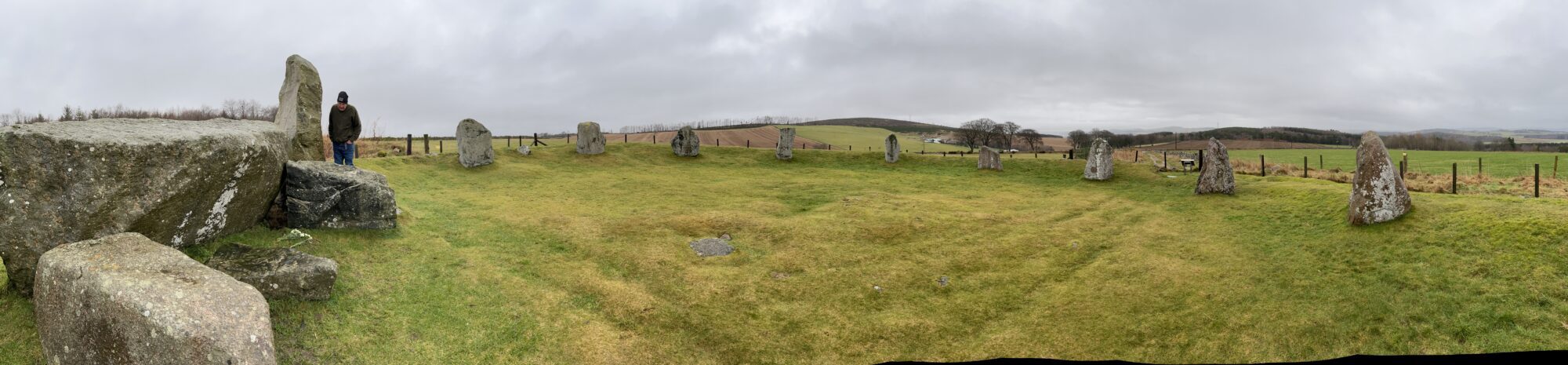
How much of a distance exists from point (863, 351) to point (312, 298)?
7368 mm

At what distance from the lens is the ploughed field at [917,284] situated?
9.73 meters

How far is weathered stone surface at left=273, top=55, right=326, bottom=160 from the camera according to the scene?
594 inches

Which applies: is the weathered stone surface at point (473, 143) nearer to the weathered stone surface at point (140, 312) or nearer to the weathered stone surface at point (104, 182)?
the weathered stone surface at point (104, 182)

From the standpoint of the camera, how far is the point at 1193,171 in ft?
88.9

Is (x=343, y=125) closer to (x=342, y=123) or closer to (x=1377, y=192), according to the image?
(x=342, y=123)

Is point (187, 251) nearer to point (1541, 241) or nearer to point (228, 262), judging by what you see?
point (228, 262)

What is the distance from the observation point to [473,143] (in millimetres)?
26156

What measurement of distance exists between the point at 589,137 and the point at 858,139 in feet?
250

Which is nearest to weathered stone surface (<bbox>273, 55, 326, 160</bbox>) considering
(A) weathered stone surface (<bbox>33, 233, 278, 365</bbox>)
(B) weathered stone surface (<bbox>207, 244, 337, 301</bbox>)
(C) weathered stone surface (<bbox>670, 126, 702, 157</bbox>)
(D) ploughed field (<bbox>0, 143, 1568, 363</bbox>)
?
(D) ploughed field (<bbox>0, 143, 1568, 363</bbox>)

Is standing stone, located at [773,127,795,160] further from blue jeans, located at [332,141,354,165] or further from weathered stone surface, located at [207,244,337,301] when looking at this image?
weathered stone surface, located at [207,244,337,301]

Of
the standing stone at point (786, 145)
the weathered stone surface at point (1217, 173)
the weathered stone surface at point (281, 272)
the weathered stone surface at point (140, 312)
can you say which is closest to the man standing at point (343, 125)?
the weathered stone surface at point (281, 272)


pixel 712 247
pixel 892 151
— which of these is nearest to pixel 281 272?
pixel 712 247

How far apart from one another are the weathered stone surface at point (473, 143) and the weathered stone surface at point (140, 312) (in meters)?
19.0

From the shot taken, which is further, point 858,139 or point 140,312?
point 858,139
